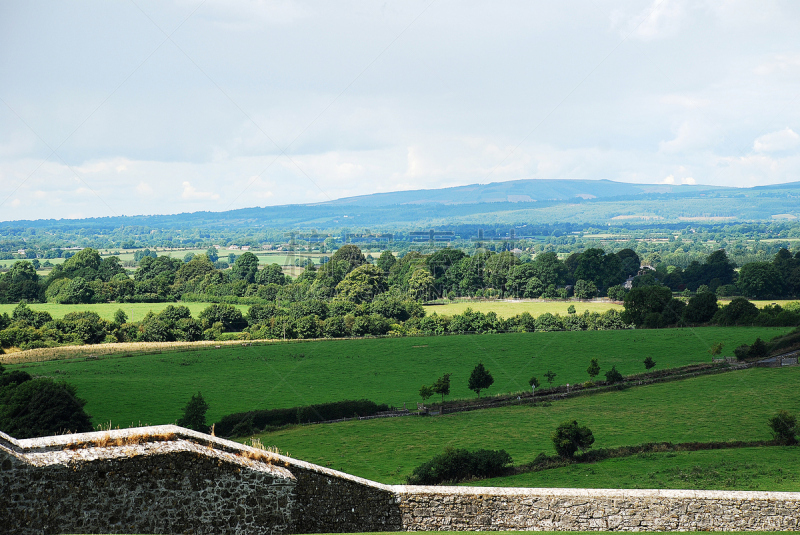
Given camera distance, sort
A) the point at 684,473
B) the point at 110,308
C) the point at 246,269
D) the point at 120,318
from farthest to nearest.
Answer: the point at 246,269 → the point at 110,308 → the point at 120,318 → the point at 684,473

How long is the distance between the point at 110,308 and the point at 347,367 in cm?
4329

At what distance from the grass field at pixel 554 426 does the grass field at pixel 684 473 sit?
2.65 ft

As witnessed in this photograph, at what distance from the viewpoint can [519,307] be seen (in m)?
81.2

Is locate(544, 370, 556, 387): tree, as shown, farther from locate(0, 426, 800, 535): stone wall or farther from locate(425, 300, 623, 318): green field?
locate(0, 426, 800, 535): stone wall

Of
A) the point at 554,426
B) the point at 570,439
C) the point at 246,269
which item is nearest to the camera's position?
the point at 570,439

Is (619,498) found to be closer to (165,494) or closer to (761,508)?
(761,508)

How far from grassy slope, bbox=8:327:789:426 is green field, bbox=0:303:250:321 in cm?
2344

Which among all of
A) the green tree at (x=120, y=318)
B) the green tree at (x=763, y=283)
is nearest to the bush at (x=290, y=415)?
the green tree at (x=120, y=318)

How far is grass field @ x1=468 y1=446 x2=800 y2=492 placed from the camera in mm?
21109

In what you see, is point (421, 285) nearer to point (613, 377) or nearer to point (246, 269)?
point (246, 269)

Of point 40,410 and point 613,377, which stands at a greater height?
point 40,410

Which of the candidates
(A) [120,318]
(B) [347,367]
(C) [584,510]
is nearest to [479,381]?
(B) [347,367]

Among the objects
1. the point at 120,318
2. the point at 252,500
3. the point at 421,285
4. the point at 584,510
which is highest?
the point at 252,500

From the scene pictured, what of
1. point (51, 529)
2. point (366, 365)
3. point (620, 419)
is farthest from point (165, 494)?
point (366, 365)
